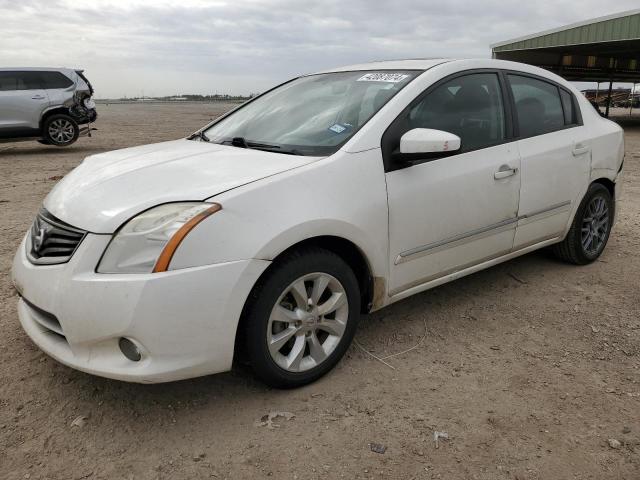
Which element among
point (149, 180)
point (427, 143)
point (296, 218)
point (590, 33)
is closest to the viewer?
point (296, 218)

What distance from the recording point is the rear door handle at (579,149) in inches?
153

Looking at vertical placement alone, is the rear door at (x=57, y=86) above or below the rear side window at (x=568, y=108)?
above

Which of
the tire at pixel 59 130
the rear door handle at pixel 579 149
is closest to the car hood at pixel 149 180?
the rear door handle at pixel 579 149

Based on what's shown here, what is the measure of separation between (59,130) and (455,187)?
37.3 ft

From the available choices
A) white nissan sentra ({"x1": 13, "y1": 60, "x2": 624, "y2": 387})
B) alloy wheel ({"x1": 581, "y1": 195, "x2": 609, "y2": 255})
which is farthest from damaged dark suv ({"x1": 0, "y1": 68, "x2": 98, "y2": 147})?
alloy wheel ({"x1": 581, "y1": 195, "x2": 609, "y2": 255})

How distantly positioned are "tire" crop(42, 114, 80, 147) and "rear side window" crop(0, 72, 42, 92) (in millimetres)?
740

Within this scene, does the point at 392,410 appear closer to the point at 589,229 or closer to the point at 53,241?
the point at 53,241

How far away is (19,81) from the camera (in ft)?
37.8

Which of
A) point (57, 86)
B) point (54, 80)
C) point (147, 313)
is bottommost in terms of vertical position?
point (147, 313)

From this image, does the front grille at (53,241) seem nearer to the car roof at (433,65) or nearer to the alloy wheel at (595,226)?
the car roof at (433,65)

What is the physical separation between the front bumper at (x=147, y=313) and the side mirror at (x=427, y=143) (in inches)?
38.4

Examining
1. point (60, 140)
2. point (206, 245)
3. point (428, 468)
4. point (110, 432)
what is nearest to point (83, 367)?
point (110, 432)

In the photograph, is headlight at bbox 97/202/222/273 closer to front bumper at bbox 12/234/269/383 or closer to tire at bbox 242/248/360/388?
front bumper at bbox 12/234/269/383

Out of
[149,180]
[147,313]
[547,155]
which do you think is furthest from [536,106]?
[147,313]
